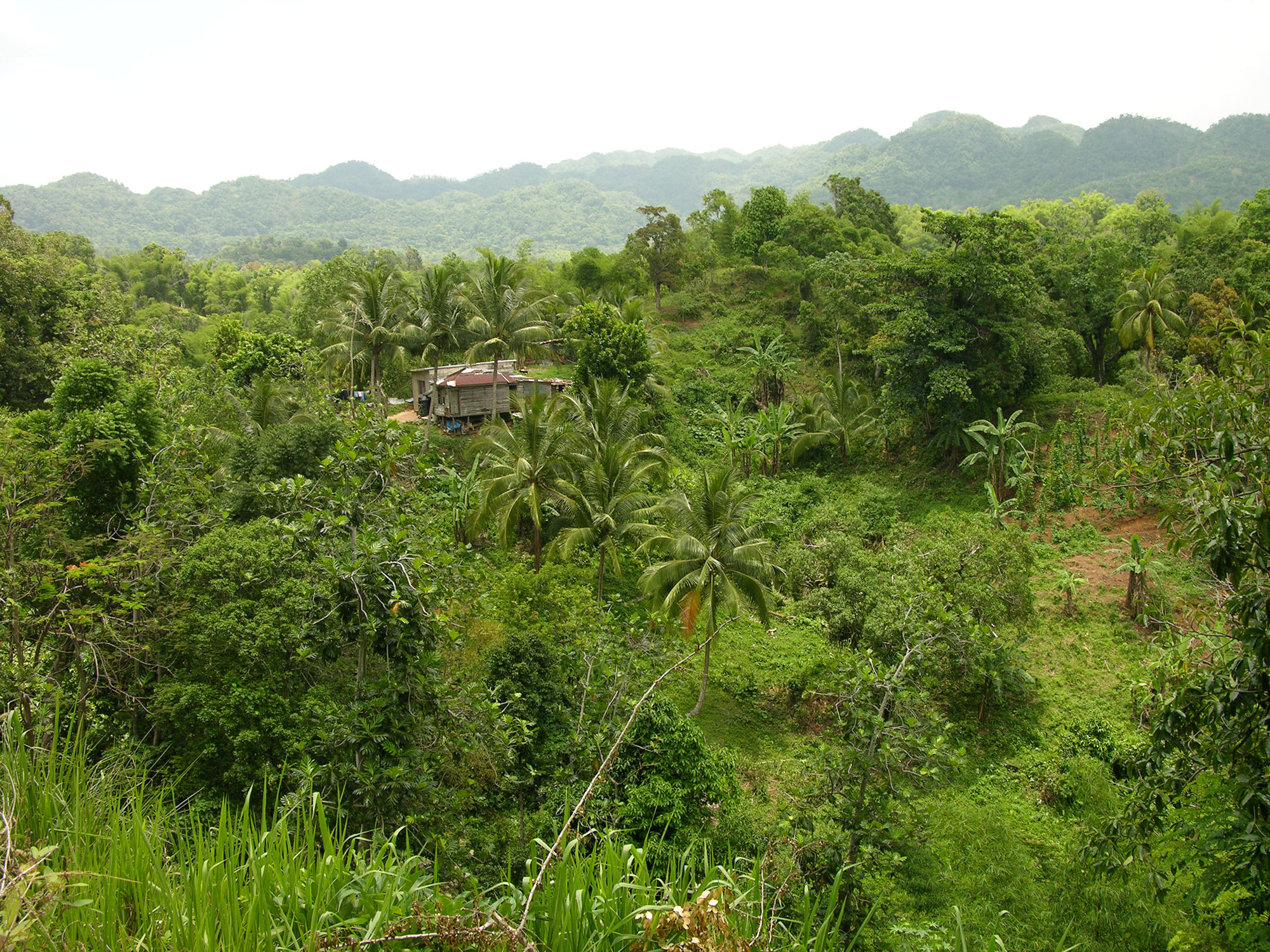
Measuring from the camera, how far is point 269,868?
248 centimetres

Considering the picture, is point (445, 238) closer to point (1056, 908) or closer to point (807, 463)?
point (807, 463)

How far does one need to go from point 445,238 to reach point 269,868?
564 ft

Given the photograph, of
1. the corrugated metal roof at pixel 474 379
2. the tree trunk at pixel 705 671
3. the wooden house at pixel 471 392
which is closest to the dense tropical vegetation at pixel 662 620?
the tree trunk at pixel 705 671

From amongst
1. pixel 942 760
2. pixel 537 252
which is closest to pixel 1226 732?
pixel 942 760

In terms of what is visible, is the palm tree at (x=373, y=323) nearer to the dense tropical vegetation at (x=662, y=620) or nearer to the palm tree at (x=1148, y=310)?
the dense tropical vegetation at (x=662, y=620)

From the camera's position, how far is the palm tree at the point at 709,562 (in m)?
14.1

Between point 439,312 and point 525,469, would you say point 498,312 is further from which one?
point 525,469

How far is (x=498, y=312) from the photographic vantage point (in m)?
24.6

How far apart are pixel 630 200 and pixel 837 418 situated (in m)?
189

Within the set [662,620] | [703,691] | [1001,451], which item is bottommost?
[703,691]

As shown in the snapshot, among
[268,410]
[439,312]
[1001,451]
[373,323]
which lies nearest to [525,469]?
[268,410]

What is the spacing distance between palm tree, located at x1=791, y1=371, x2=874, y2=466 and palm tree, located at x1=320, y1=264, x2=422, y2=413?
13658 mm

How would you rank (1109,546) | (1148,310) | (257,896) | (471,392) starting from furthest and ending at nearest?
1. (471,392)
2. (1148,310)
3. (1109,546)
4. (257,896)

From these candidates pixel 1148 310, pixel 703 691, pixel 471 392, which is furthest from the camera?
pixel 471 392
